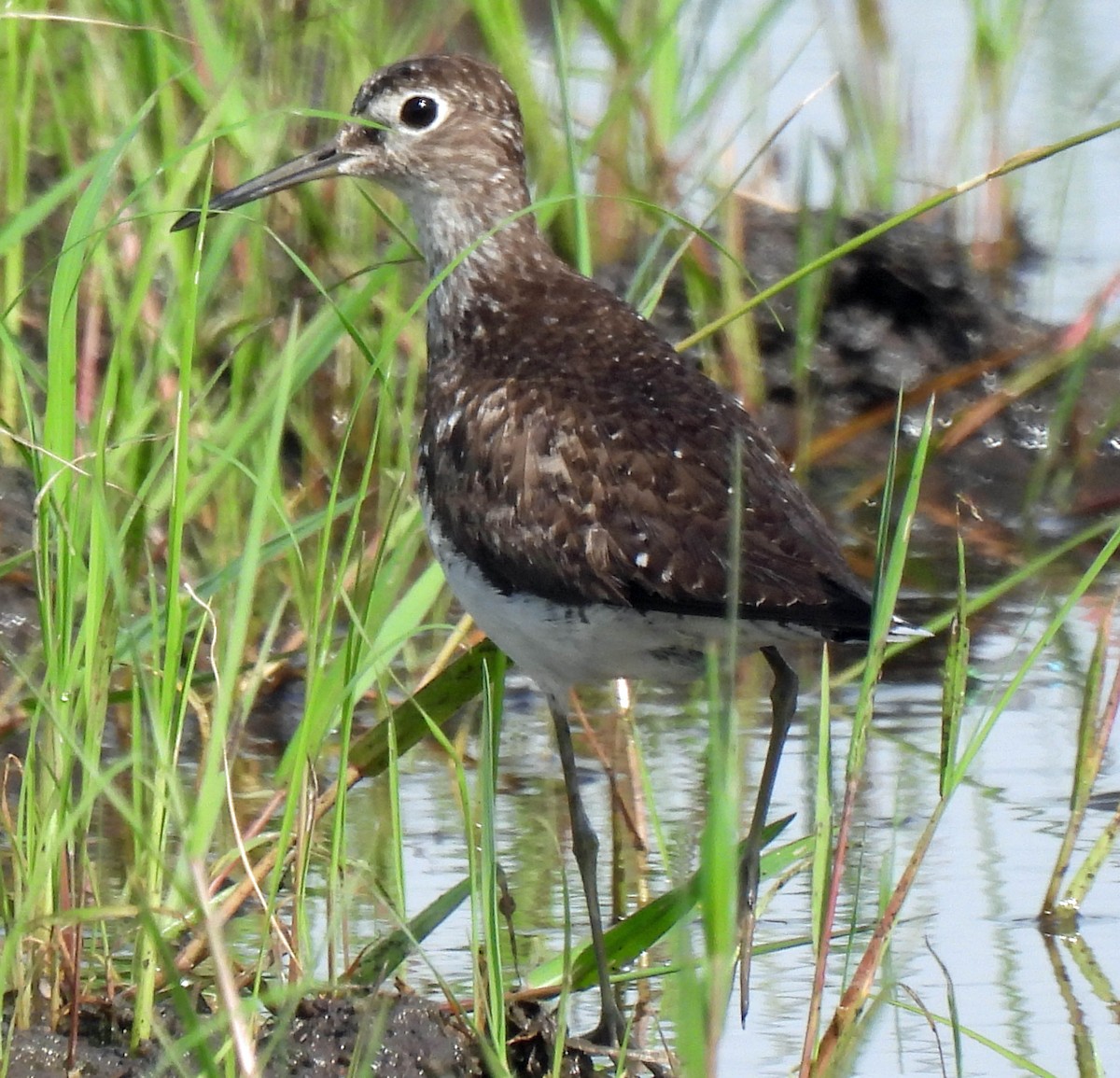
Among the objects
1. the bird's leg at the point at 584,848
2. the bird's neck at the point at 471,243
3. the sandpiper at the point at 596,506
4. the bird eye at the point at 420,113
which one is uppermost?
the bird eye at the point at 420,113

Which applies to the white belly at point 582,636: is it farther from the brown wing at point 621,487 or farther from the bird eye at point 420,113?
the bird eye at point 420,113

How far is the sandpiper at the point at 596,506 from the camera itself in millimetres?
3807

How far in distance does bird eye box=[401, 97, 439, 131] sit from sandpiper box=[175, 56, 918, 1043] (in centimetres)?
43

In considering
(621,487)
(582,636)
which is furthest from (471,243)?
(582,636)

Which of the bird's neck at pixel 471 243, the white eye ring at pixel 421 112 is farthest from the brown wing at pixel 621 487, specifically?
the white eye ring at pixel 421 112

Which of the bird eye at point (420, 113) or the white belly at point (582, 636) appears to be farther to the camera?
the bird eye at point (420, 113)

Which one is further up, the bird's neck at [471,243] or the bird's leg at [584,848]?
the bird's neck at [471,243]

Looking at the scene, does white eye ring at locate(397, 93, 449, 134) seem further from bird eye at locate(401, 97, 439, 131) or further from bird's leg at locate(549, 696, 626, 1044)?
bird's leg at locate(549, 696, 626, 1044)

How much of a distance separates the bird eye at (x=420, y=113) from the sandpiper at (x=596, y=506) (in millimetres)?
427

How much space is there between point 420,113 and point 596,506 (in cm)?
149

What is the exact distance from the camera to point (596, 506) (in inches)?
157

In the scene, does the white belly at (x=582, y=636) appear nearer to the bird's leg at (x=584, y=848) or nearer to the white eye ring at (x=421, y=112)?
the bird's leg at (x=584, y=848)

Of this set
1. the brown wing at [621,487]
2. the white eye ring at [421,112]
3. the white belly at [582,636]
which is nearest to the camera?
the brown wing at [621,487]

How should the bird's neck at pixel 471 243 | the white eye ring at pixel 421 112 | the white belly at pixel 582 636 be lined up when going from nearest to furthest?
the white belly at pixel 582 636 < the bird's neck at pixel 471 243 < the white eye ring at pixel 421 112
